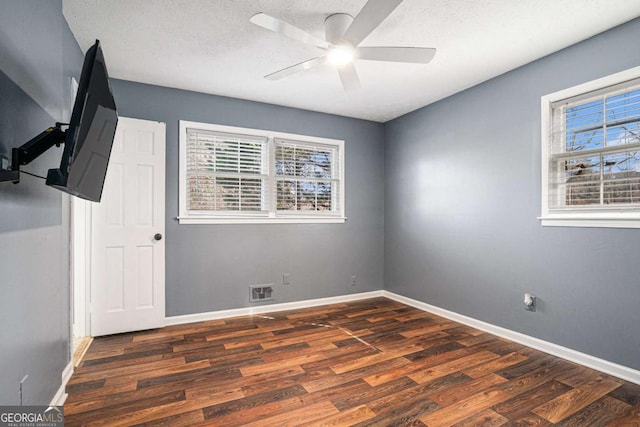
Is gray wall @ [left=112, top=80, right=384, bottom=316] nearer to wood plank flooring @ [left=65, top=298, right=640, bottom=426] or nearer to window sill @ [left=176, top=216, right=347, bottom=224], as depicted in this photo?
window sill @ [left=176, top=216, right=347, bottom=224]

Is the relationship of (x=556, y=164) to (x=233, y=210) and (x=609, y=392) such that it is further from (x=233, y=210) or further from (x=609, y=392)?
(x=233, y=210)

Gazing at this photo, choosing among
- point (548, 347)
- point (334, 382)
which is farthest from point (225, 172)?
point (548, 347)

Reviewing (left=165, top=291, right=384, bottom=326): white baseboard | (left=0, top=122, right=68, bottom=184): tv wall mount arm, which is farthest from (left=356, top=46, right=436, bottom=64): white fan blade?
(left=165, top=291, right=384, bottom=326): white baseboard

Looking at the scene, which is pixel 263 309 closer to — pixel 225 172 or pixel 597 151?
pixel 225 172

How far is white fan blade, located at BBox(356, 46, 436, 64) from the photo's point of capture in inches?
86.9

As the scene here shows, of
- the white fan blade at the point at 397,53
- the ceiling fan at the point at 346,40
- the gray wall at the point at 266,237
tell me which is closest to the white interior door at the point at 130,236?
the gray wall at the point at 266,237

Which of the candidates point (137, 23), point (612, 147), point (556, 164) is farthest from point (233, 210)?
point (612, 147)

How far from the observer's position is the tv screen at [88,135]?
51.3 inches

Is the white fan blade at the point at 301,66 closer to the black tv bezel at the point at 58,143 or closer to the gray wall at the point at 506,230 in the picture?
the black tv bezel at the point at 58,143

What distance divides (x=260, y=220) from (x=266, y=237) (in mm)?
227

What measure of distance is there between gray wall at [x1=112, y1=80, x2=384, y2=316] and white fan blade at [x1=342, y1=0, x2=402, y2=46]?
2.12m

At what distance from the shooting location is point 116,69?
10.0 feet

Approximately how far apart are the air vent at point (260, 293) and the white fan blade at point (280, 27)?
279 centimetres

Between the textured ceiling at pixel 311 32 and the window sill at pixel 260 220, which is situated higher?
the textured ceiling at pixel 311 32
